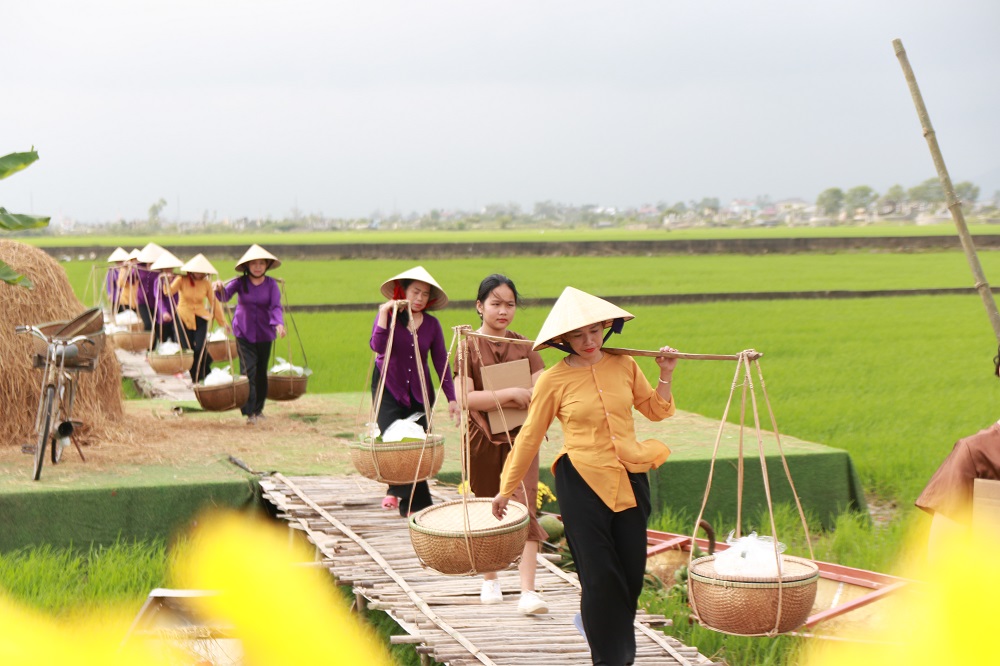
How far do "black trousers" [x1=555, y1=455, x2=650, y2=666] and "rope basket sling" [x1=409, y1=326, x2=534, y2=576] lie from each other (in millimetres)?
226

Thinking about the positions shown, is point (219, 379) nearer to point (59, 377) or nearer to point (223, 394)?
point (223, 394)

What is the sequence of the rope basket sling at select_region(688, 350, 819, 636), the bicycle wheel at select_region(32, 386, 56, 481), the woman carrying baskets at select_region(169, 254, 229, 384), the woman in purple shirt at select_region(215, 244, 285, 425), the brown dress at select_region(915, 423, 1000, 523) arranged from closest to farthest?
1. the brown dress at select_region(915, 423, 1000, 523)
2. the rope basket sling at select_region(688, 350, 819, 636)
3. the bicycle wheel at select_region(32, 386, 56, 481)
4. the woman in purple shirt at select_region(215, 244, 285, 425)
5. the woman carrying baskets at select_region(169, 254, 229, 384)

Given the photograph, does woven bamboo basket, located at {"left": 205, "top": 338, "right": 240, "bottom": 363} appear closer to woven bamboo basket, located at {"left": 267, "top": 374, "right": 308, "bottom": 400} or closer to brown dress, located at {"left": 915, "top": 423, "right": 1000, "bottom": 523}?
woven bamboo basket, located at {"left": 267, "top": 374, "right": 308, "bottom": 400}

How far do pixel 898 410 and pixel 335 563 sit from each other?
602 centimetres

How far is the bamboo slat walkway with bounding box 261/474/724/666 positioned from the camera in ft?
12.1

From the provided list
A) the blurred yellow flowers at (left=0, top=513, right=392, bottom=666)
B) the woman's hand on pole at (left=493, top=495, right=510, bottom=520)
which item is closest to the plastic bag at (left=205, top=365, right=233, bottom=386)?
the woman's hand on pole at (left=493, top=495, right=510, bottom=520)

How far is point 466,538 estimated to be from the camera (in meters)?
3.60

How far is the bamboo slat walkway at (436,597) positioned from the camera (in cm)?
368

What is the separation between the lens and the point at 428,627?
153 inches

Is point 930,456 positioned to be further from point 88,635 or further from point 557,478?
point 88,635

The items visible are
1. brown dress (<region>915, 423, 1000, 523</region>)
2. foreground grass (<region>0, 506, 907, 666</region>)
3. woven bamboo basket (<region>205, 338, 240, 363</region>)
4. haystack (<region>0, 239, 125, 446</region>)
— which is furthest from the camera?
woven bamboo basket (<region>205, 338, 240, 363</region>)

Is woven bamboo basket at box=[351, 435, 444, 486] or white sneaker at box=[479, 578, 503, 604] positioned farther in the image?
woven bamboo basket at box=[351, 435, 444, 486]

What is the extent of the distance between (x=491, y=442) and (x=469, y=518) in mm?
592

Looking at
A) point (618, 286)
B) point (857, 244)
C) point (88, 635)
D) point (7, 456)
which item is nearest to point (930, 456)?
point (7, 456)
